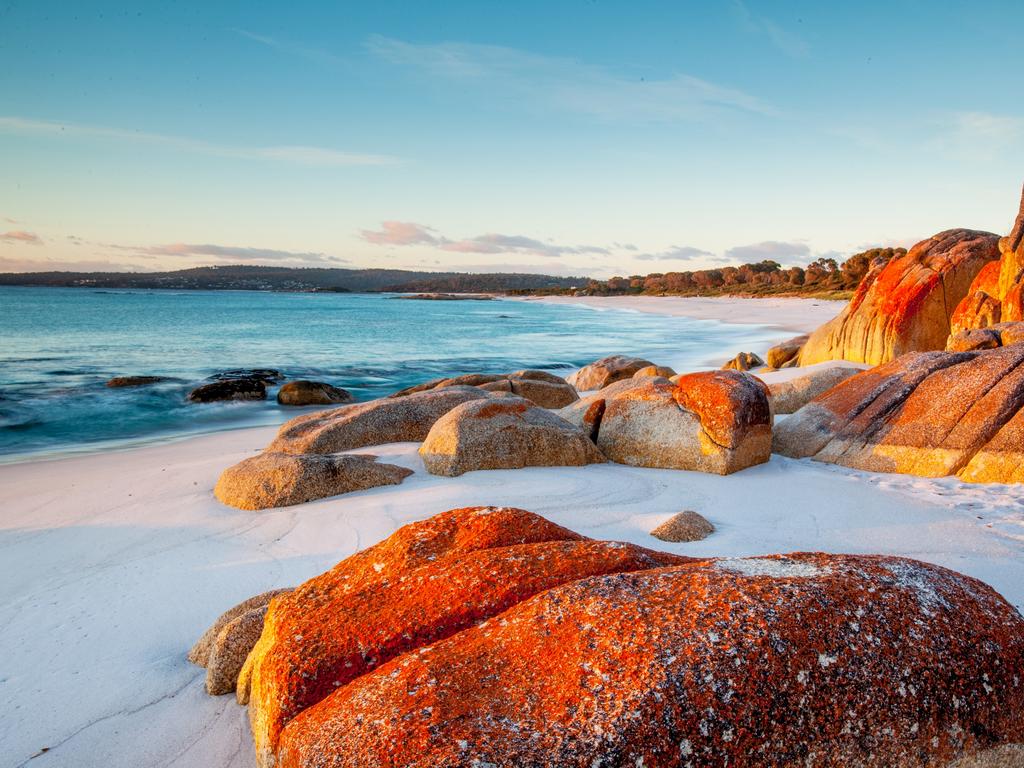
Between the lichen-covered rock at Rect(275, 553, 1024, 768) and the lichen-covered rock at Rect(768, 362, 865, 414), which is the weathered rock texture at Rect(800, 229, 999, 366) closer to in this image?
the lichen-covered rock at Rect(768, 362, 865, 414)

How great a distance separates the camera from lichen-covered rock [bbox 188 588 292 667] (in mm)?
3662

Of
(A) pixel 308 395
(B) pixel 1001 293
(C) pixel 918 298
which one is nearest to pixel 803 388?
(B) pixel 1001 293

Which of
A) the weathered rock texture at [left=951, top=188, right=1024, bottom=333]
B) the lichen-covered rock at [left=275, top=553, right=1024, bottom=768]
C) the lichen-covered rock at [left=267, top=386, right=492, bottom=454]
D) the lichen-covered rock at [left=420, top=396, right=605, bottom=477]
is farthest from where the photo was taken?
the weathered rock texture at [left=951, top=188, right=1024, bottom=333]

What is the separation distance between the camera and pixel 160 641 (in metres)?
3.99

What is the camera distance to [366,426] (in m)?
8.83

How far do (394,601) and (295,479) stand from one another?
163 inches

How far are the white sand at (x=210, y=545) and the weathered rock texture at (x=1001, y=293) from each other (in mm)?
5731

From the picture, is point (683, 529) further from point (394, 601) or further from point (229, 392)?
point (229, 392)

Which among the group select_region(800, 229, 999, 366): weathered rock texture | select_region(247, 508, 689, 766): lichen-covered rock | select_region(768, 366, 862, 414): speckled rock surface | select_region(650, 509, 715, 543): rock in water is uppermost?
select_region(800, 229, 999, 366): weathered rock texture

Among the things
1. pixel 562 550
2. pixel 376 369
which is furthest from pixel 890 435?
pixel 376 369

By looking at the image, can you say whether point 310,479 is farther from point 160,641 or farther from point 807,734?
point 807,734

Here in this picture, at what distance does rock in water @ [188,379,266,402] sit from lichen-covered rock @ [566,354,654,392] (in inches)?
308

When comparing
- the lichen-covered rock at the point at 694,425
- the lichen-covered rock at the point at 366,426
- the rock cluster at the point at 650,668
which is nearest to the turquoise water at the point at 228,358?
the lichen-covered rock at the point at 366,426

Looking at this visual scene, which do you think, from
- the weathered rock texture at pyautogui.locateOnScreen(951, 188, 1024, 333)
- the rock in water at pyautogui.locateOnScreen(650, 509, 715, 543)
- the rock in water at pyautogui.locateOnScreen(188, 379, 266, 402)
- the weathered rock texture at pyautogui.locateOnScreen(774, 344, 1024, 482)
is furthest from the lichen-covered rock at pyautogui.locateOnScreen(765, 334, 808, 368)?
the rock in water at pyautogui.locateOnScreen(650, 509, 715, 543)
